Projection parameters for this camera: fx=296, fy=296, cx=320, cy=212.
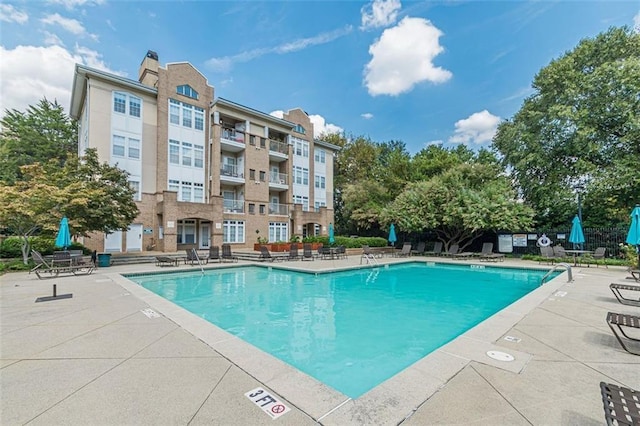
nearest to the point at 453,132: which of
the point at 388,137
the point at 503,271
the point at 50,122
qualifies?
the point at 388,137

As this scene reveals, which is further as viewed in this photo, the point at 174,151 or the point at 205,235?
the point at 205,235

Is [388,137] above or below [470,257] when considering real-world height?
above

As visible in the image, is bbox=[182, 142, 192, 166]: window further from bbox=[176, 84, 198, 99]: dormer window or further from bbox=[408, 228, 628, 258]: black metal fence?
A: bbox=[408, 228, 628, 258]: black metal fence

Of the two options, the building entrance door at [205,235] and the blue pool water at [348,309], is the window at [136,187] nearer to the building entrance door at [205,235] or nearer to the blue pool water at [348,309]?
the building entrance door at [205,235]

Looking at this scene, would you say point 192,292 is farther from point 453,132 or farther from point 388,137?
point 388,137

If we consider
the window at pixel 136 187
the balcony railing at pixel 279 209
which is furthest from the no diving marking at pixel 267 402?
the balcony railing at pixel 279 209

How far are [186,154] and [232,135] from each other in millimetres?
4386

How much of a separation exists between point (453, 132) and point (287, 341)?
34123 mm

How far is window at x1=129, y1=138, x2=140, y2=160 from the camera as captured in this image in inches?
825

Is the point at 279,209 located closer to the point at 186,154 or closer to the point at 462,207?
the point at 186,154

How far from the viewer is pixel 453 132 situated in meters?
33.7

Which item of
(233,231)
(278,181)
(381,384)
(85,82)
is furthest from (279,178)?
(381,384)

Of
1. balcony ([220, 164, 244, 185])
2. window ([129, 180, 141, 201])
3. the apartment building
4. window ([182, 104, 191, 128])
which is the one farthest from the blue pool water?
window ([182, 104, 191, 128])

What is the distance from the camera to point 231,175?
25703mm
